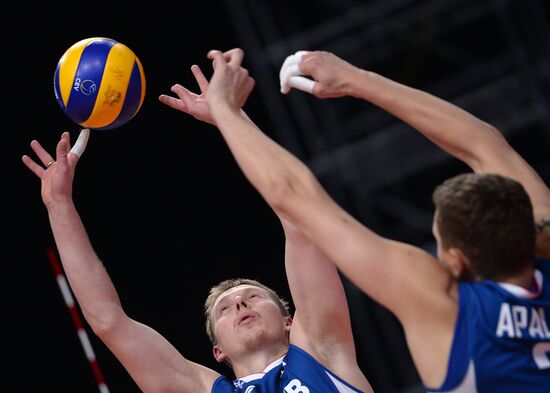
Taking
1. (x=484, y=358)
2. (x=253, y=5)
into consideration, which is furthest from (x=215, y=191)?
(x=484, y=358)

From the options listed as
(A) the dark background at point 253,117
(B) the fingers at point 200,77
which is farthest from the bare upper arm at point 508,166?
(A) the dark background at point 253,117

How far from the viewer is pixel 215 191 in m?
5.77

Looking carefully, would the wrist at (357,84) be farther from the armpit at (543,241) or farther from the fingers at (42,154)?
the fingers at (42,154)

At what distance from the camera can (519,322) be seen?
6.68 feet

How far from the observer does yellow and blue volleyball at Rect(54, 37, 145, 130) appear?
327 cm

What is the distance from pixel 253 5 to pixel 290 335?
299 cm

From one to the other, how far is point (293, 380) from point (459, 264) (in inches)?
43.0

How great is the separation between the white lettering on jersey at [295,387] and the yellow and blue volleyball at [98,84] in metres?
1.08

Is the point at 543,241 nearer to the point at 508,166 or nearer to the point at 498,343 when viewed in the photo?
the point at 508,166

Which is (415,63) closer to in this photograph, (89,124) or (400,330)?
(400,330)

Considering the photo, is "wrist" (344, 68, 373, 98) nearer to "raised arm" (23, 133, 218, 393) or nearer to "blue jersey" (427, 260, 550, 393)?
"blue jersey" (427, 260, 550, 393)

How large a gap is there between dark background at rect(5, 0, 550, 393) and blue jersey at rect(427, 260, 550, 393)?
347cm

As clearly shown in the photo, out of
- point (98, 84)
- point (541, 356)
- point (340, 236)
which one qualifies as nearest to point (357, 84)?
point (340, 236)

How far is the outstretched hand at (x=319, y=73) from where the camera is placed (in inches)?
95.1
